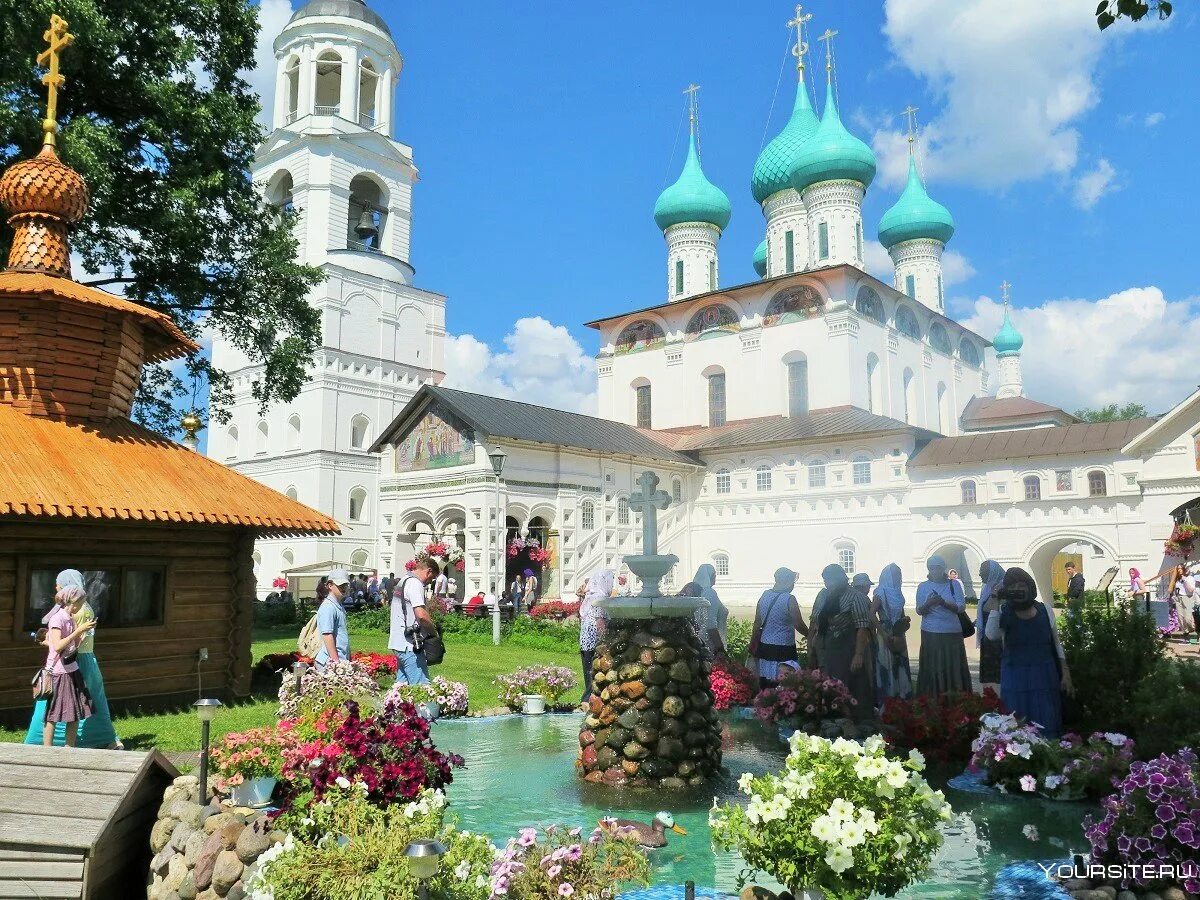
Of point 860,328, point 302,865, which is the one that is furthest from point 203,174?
point 860,328

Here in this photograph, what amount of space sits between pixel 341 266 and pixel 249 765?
3604 centimetres

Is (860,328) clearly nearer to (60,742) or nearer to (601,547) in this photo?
(601,547)

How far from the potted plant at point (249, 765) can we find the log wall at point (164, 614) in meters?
4.70

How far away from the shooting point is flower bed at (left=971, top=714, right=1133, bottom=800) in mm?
6250

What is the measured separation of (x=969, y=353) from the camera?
45969 mm

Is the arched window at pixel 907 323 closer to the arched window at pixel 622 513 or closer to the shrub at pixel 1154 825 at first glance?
the arched window at pixel 622 513

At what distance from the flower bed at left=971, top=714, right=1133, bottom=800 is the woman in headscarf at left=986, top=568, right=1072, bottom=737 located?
0.52 meters

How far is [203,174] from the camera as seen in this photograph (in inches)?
669

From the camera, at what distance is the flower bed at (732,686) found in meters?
9.91

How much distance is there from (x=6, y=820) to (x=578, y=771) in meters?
3.91

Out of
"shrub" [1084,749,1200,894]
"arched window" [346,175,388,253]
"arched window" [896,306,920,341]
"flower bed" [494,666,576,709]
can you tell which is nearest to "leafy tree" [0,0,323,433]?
"flower bed" [494,666,576,709]

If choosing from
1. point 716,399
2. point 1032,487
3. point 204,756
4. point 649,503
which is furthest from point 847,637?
point 716,399

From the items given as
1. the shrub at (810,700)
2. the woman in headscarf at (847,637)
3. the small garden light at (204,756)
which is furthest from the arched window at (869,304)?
the small garden light at (204,756)

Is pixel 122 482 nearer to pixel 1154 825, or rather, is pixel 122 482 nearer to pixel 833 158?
pixel 1154 825
